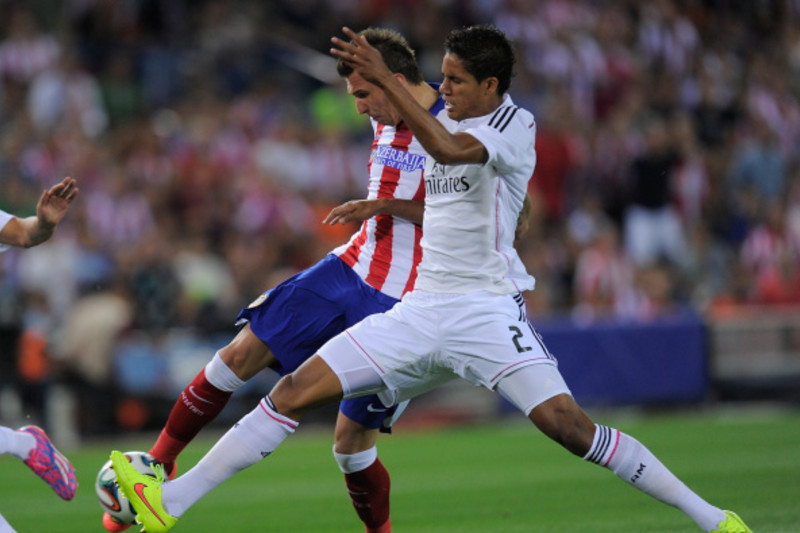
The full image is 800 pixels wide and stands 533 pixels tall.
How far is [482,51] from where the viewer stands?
6.11 m

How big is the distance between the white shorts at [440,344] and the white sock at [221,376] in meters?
0.97

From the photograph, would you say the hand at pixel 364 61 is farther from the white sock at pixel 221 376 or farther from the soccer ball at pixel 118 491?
the soccer ball at pixel 118 491

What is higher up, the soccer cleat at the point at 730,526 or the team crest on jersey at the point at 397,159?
the team crest on jersey at the point at 397,159

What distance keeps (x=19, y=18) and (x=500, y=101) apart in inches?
449

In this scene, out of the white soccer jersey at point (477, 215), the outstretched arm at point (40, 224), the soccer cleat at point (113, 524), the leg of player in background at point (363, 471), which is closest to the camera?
the white soccer jersey at point (477, 215)

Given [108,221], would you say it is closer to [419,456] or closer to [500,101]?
[419,456]

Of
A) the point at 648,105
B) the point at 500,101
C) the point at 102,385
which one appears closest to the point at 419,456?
the point at 102,385

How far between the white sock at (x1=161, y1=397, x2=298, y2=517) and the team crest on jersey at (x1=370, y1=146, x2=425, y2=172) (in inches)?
62.4

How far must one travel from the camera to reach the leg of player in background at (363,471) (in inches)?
273

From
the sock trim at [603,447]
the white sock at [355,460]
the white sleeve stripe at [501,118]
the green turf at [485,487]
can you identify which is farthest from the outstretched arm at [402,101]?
the green turf at [485,487]

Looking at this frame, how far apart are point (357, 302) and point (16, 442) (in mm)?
1940

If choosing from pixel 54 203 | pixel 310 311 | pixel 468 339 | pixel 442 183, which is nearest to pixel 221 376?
pixel 310 311

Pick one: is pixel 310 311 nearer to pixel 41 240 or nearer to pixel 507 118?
pixel 41 240

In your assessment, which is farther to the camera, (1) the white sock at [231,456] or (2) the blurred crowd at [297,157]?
(2) the blurred crowd at [297,157]
